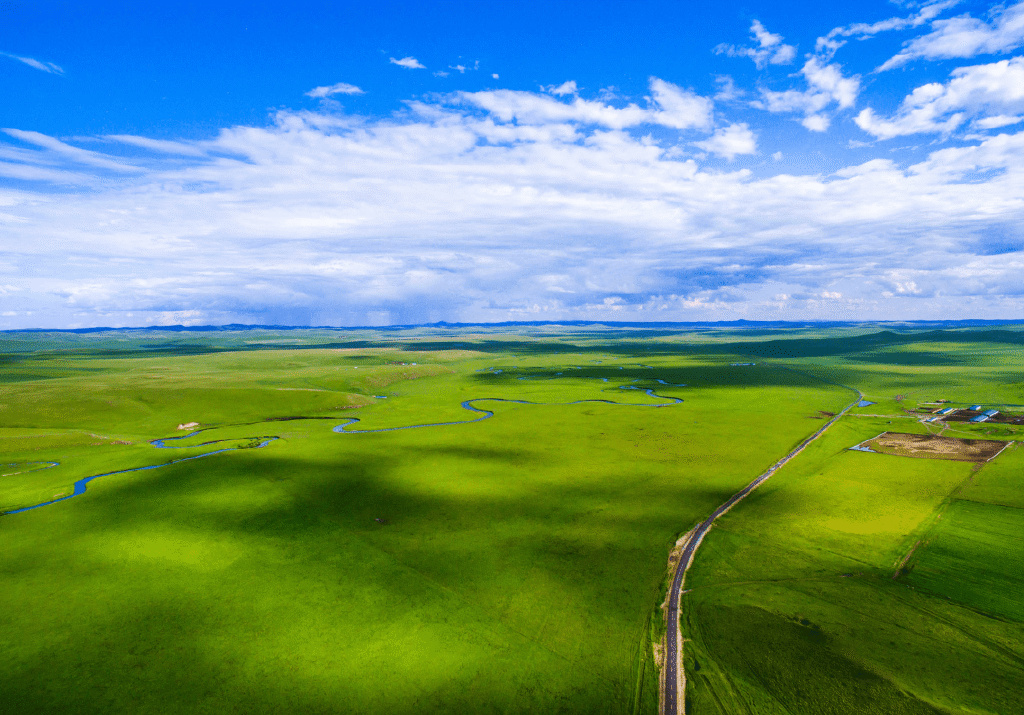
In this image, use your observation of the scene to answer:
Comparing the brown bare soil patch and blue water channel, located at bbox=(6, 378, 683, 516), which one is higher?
the brown bare soil patch

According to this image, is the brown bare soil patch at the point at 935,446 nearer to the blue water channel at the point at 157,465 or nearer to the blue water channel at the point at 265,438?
the blue water channel at the point at 265,438

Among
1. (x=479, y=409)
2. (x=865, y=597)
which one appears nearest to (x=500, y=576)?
(x=865, y=597)

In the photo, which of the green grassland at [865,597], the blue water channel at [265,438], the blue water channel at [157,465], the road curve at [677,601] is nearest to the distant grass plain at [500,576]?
the green grassland at [865,597]

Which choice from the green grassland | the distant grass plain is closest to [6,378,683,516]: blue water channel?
the distant grass plain

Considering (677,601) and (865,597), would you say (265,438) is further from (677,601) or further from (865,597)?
(865,597)

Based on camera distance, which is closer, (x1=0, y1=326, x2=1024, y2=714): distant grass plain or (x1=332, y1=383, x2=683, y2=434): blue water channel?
(x1=0, y1=326, x2=1024, y2=714): distant grass plain

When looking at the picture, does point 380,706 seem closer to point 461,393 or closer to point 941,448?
point 941,448

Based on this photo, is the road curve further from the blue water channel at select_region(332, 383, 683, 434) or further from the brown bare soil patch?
the blue water channel at select_region(332, 383, 683, 434)

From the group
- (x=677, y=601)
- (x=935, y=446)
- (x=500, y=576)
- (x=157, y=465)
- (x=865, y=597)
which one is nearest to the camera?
(x=865, y=597)
